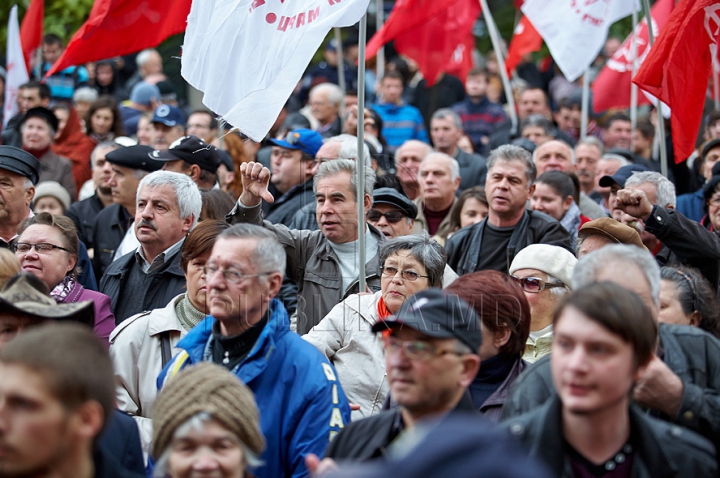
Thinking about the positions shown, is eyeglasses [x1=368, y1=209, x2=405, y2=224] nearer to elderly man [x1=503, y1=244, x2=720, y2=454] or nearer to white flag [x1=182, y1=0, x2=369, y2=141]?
white flag [x1=182, y1=0, x2=369, y2=141]

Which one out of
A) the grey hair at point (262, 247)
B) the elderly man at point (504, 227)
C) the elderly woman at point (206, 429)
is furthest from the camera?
the elderly man at point (504, 227)

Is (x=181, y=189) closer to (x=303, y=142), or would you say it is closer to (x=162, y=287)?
(x=162, y=287)

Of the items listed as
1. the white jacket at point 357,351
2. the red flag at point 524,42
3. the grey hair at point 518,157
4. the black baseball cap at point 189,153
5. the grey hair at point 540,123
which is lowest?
the white jacket at point 357,351

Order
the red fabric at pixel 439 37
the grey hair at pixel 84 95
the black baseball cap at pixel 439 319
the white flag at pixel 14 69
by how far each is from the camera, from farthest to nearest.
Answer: the grey hair at pixel 84 95
the red fabric at pixel 439 37
the white flag at pixel 14 69
the black baseball cap at pixel 439 319

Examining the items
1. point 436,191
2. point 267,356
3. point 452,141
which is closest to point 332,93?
point 452,141

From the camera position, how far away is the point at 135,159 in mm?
7641

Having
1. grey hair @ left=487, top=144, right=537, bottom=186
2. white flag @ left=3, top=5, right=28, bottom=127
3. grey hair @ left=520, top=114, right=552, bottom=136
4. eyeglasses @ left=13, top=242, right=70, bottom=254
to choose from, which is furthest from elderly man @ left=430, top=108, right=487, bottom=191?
eyeglasses @ left=13, top=242, right=70, bottom=254

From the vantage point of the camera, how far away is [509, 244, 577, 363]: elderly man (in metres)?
5.26

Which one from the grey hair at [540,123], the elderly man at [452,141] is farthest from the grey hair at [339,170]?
the grey hair at [540,123]

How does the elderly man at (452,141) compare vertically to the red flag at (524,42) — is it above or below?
below

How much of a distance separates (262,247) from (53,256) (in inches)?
78.0

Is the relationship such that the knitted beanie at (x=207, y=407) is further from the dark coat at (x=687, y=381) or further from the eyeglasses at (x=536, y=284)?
the eyeglasses at (x=536, y=284)

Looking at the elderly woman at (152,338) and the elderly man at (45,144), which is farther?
the elderly man at (45,144)

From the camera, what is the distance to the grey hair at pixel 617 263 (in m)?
3.90
